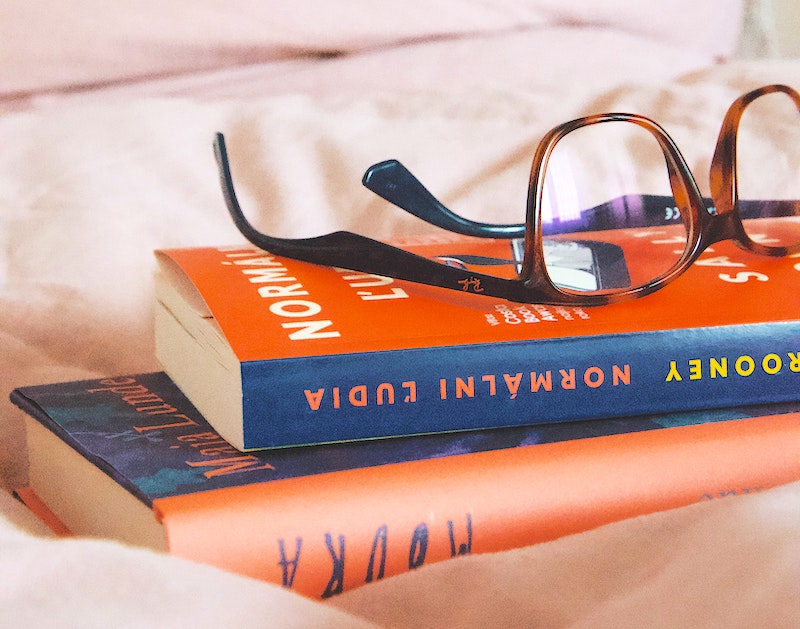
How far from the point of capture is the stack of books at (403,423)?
277 millimetres

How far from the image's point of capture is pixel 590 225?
0.48m

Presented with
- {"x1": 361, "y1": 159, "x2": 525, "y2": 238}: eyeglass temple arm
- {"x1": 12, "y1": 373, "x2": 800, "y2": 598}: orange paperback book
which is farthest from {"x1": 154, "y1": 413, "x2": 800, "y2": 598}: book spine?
{"x1": 361, "y1": 159, "x2": 525, "y2": 238}: eyeglass temple arm

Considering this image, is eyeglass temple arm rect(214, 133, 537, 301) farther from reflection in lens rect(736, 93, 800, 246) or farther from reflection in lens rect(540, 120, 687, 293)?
reflection in lens rect(736, 93, 800, 246)

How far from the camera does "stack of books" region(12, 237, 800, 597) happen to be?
0.28 meters

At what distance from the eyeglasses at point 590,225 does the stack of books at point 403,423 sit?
0.03ft

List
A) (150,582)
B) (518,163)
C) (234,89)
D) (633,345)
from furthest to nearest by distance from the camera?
1. (234,89)
2. (518,163)
3. (633,345)
4. (150,582)

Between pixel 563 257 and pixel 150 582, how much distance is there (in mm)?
247

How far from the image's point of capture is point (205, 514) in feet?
0.86

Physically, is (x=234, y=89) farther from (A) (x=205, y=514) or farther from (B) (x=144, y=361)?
(A) (x=205, y=514)

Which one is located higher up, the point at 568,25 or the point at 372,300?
the point at 568,25

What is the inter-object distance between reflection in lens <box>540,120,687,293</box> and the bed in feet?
0.23

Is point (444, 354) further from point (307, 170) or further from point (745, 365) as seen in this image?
point (307, 170)

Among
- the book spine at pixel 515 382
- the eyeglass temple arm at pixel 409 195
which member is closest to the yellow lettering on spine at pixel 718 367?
the book spine at pixel 515 382

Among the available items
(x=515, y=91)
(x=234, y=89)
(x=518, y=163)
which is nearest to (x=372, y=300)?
(x=518, y=163)
